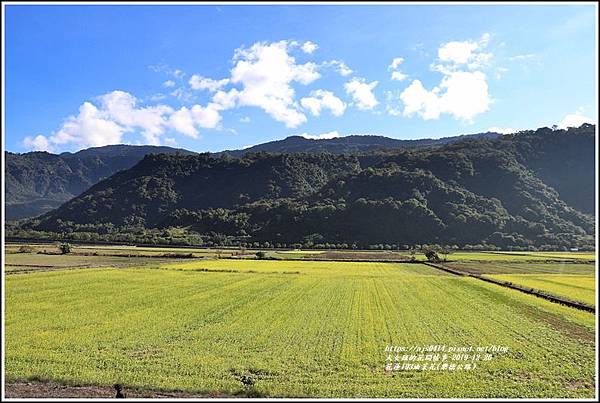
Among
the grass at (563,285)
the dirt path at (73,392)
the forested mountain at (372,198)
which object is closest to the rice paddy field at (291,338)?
the dirt path at (73,392)

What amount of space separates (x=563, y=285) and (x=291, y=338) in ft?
94.9

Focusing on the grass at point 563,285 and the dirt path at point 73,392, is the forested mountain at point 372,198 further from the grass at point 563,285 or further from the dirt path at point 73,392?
the dirt path at point 73,392

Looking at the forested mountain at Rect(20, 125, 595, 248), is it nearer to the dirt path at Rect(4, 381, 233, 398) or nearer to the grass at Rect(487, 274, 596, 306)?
the grass at Rect(487, 274, 596, 306)

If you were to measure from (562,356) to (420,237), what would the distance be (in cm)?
8919

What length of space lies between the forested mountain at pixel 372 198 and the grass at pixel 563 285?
57714 mm

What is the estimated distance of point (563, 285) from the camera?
3647cm

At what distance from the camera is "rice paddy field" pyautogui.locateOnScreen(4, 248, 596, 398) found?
1212 cm

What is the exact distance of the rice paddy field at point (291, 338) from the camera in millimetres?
12117

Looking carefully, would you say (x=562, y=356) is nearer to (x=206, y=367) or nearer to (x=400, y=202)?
(x=206, y=367)

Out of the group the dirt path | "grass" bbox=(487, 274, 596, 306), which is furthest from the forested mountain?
the dirt path

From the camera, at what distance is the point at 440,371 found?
13133 millimetres

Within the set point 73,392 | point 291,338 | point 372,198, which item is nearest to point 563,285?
point 291,338

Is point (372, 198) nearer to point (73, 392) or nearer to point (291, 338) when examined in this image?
point (291, 338)

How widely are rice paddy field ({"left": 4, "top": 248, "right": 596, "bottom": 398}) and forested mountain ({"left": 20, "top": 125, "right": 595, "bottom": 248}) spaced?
74924mm
